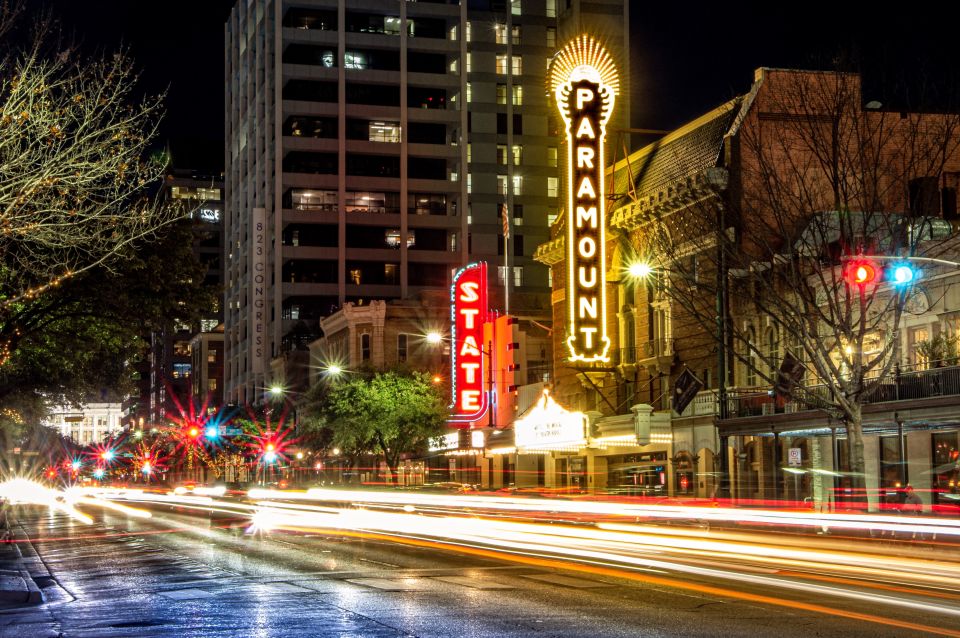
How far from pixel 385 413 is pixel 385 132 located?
45.1 metres

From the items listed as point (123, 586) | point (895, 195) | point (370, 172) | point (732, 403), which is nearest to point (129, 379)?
point (123, 586)

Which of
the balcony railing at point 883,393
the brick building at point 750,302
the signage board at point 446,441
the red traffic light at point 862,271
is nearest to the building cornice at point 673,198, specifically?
the brick building at point 750,302

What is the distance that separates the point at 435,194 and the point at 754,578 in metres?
88.6

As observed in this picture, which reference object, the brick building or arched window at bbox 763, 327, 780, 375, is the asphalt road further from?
arched window at bbox 763, 327, 780, 375

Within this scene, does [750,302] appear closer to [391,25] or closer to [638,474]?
[638,474]

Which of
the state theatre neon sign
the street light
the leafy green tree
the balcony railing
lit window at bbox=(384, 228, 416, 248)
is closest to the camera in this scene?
the balcony railing

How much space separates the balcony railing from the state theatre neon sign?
27.1ft

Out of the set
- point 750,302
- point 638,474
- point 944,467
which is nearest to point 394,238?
point 638,474

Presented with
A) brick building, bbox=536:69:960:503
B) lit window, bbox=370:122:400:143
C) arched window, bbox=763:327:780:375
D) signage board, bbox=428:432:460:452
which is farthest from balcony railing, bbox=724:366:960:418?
lit window, bbox=370:122:400:143

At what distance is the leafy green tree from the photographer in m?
65.7

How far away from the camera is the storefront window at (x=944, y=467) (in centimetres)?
3600

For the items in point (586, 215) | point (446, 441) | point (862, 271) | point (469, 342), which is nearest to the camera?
point (862, 271)

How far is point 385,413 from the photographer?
216ft

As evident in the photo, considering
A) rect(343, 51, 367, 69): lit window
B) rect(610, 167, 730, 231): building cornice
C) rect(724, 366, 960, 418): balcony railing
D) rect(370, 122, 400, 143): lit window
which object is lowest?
rect(724, 366, 960, 418): balcony railing
